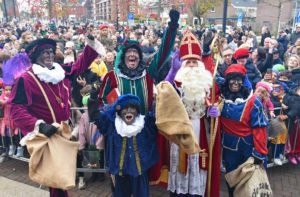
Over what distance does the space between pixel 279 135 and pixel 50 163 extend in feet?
11.1

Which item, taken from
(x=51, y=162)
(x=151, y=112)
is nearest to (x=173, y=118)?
(x=151, y=112)

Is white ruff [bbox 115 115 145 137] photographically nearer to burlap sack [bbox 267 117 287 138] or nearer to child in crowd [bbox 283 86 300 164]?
burlap sack [bbox 267 117 287 138]

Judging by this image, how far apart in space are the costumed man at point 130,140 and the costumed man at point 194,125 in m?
0.35

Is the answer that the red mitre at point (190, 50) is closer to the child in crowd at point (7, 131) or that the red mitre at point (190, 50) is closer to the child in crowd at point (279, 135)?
the child in crowd at point (279, 135)

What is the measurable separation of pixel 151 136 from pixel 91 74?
276 cm

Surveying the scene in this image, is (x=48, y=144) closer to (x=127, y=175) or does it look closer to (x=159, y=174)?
(x=127, y=175)

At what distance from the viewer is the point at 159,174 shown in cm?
340

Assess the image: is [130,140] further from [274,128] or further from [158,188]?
[274,128]

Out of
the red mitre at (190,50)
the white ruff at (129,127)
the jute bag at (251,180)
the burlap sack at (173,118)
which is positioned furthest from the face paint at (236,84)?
the white ruff at (129,127)

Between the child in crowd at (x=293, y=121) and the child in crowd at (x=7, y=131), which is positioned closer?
the child in crowd at (x=293, y=121)

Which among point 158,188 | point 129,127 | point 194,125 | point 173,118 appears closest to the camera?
point 173,118

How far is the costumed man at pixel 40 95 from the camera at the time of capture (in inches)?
120

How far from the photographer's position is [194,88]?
3.20m

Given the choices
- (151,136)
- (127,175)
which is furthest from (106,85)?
(127,175)
